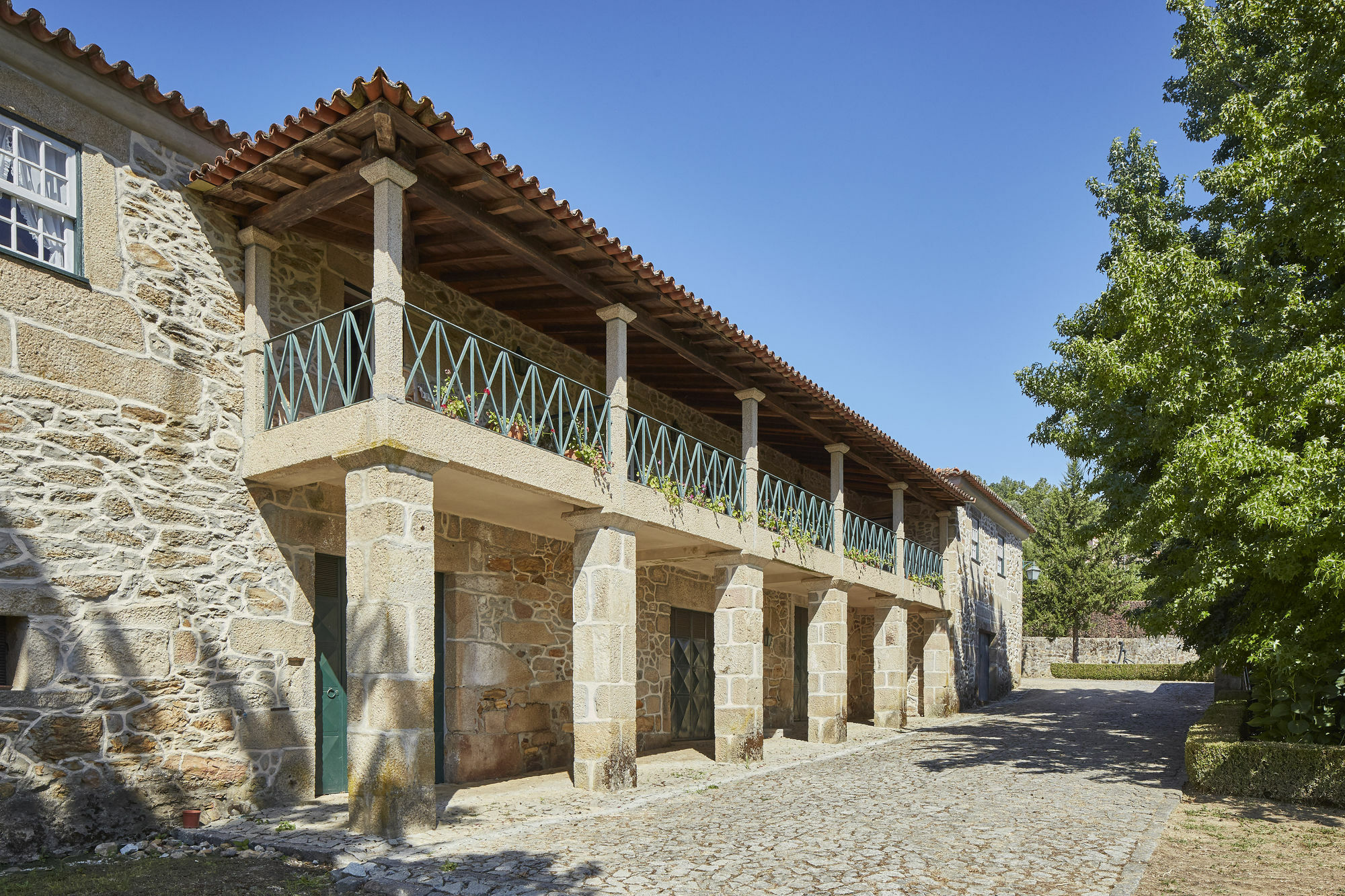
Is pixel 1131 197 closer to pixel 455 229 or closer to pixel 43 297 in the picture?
pixel 455 229

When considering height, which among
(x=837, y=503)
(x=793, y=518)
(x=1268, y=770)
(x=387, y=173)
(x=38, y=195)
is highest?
(x=387, y=173)

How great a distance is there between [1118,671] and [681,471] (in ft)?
85.3

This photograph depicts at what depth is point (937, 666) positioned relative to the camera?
1838 centimetres

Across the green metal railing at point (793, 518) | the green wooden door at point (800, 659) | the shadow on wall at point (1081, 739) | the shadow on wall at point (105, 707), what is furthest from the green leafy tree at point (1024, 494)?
the shadow on wall at point (105, 707)

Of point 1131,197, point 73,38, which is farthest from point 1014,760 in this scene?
point 73,38

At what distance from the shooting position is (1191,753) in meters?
8.92

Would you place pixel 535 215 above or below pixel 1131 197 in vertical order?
below

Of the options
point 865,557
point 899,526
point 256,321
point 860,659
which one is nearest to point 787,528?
point 865,557

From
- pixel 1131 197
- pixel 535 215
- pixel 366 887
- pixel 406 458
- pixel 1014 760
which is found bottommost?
pixel 1014 760

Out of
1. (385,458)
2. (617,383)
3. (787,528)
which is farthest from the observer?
(787,528)

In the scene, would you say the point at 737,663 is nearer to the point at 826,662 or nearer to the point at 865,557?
the point at 826,662

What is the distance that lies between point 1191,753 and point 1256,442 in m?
3.05

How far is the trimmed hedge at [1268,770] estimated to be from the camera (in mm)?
8109

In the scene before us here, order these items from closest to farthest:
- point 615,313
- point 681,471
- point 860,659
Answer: point 615,313 < point 681,471 < point 860,659
